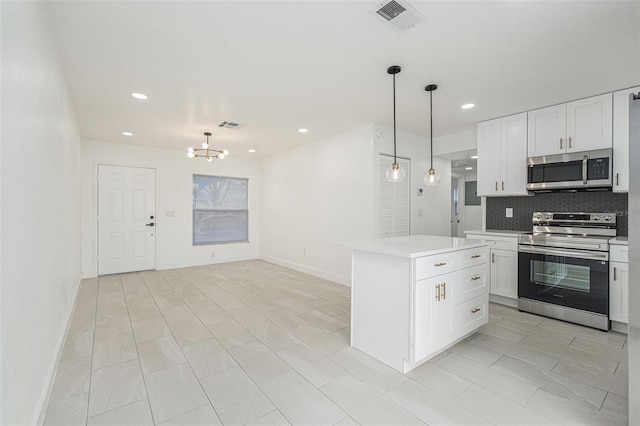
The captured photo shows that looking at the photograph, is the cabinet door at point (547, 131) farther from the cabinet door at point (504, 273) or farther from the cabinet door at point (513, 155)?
the cabinet door at point (504, 273)

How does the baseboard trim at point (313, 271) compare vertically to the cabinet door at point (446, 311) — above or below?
below

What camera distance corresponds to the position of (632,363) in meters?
1.62

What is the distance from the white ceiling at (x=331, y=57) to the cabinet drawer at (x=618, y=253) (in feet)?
5.50

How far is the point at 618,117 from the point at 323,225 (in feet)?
13.2

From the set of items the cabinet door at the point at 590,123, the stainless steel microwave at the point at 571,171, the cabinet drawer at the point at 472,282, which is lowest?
the cabinet drawer at the point at 472,282

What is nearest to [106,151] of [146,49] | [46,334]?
[146,49]

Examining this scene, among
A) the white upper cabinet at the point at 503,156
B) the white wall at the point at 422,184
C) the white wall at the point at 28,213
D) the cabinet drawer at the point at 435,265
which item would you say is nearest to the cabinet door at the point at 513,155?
the white upper cabinet at the point at 503,156

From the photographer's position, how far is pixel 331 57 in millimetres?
2588

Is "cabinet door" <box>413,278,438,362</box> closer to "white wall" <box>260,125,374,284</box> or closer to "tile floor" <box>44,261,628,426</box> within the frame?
"tile floor" <box>44,261,628,426</box>

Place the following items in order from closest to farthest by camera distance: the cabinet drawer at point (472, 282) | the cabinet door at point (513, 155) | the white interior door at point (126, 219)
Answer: the cabinet drawer at point (472, 282)
the cabinet door at point (513, 155)
the white interior door at point (126, 219)

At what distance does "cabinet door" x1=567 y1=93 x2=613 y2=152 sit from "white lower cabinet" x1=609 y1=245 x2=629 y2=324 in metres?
1.17

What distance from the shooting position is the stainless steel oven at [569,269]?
3.10 meters

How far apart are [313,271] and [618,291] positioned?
408 cm

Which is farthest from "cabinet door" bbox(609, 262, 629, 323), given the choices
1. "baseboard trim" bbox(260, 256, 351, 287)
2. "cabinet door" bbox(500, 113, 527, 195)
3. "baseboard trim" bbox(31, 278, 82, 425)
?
"baseboard trim" bbox(31, 278, 82, 425)
